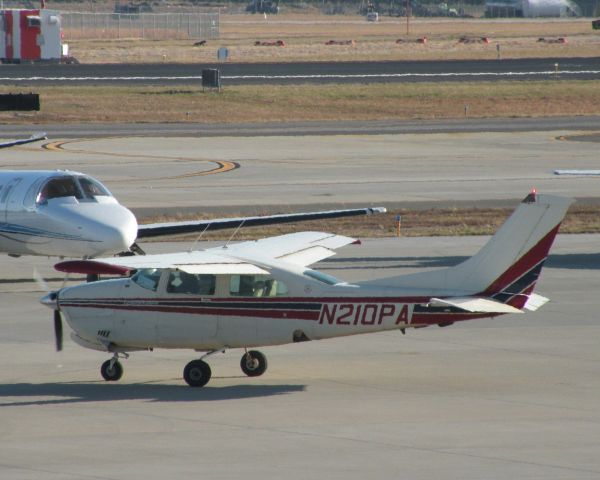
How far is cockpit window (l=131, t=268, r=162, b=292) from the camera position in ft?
61.3

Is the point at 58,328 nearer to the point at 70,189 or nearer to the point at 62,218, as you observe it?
the point at 62,218

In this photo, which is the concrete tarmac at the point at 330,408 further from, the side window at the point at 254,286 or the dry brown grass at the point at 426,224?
the dry brown grass at the point at 426,224

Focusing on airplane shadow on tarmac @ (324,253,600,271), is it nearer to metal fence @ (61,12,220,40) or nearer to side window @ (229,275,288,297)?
side window @ (229,275,288,297)

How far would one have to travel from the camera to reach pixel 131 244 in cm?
2597

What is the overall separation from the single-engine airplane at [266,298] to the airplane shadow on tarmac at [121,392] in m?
0.31

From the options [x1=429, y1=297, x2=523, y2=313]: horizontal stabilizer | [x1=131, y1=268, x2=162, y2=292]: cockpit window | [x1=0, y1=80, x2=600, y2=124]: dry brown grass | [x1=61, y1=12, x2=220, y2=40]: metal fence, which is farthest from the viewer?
[x1=61, y1=12, x2=220, y2=40]: metal fence

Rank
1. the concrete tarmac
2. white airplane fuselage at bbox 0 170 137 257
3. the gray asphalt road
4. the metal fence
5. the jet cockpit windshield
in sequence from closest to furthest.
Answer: the concrete tarmac
white airplane fuselage at bbox 0 170 137 257
the jet cockpit windshield
the gray asphalt road
the metal fence

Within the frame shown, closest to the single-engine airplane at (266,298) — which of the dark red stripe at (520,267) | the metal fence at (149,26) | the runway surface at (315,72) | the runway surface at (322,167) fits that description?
the dark red stripe at (520,267)

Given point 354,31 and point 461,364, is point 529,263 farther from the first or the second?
point 354,31

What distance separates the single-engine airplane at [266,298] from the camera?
17766mm

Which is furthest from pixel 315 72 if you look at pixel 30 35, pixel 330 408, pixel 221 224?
pixel 330 408

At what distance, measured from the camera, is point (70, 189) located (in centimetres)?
2728

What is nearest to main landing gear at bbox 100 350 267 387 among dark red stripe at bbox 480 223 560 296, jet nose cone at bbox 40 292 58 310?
jet nose cone at bbox 40 292 58 310

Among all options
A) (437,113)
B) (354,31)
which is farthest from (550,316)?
(354,31)
